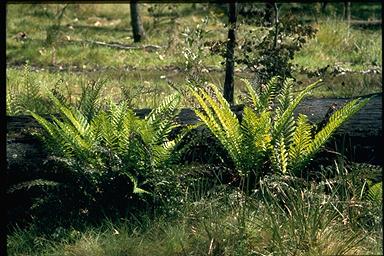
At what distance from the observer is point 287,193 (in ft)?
15.4

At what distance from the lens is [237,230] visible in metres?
4.30

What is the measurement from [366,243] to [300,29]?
359 cm

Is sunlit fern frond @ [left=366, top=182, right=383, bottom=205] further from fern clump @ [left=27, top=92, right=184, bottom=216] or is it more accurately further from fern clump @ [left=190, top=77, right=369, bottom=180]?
fern clump @ [left=27, top=92, right=184, bottom=216]

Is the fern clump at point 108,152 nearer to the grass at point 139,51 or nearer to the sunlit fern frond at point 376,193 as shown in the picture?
the sunlit fern frond at point 376,193

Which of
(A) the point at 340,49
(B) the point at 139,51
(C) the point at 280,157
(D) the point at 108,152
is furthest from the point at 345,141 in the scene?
(B) the point at 139,51

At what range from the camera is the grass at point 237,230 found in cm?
414

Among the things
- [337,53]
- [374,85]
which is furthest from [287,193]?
[337,53]

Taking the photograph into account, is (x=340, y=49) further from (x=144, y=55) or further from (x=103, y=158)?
(x=103, y=158)

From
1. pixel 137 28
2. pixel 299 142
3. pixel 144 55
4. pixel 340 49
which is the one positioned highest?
pixel 137 28

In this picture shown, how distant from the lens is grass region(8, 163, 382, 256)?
163 inches

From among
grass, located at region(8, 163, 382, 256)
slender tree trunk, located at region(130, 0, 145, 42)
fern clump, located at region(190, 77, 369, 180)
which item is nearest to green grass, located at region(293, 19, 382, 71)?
slender tree trunk, located at region(130, 0, 145, 42)

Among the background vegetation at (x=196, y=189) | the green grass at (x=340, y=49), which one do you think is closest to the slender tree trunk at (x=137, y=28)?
the green grass at (x=340, y=49)

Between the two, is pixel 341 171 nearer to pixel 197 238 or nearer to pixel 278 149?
pixel 278 149

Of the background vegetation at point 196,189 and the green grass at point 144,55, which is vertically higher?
the green grass at point 144,55
